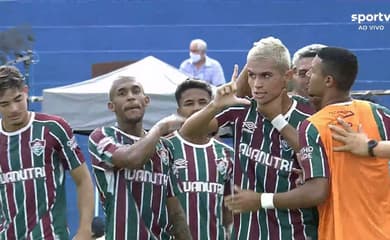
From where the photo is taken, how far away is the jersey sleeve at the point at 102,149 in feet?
18.6

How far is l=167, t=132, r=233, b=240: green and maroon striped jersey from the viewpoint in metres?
6.54

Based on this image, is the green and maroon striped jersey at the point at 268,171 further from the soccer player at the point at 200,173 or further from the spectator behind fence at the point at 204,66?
the spectator behind fence at the point at 204,66

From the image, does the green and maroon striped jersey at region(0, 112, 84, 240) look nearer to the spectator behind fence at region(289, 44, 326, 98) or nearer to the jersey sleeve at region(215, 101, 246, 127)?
the jersey sleeve at region(215, 101, 246, 127)

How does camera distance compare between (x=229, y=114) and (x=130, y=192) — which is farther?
(x=130, y=192)

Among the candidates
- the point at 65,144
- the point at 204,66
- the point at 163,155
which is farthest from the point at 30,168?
the point at 204,66

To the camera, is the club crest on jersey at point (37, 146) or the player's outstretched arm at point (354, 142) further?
the club crest on jersey at point (37, 146)

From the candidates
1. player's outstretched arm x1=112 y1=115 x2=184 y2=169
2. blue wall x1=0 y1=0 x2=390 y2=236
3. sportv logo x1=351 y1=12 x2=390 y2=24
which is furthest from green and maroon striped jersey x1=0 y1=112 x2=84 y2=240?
sportv logo x1=351 y1=12 x2=390 y2=24

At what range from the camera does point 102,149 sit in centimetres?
571

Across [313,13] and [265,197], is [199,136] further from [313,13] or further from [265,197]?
[313,13]

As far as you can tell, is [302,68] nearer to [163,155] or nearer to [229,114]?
[229,114]

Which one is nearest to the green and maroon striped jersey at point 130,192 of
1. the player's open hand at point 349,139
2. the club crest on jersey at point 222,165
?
the club crest on jersey at point 222,165

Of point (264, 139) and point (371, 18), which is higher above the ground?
point (371, 18)

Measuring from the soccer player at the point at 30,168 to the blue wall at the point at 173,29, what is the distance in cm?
739

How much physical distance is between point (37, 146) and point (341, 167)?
190 centimetres
